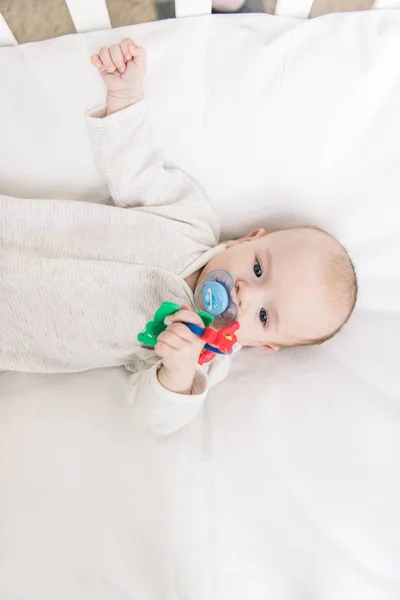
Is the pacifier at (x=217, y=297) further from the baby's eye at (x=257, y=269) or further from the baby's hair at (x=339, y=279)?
the baby's hair at (x=339, y=279)

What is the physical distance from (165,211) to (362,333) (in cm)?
42

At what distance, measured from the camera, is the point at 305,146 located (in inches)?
39.8

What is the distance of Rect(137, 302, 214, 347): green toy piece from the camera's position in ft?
2.60

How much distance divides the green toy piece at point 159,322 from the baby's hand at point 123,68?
0.36 metres

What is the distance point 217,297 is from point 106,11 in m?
0.50

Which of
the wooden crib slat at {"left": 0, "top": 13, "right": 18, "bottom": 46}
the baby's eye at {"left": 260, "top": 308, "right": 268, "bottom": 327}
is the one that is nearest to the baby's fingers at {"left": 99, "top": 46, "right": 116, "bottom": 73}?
the wooden crib slat at {"left": 0, "top": 13, "right": 18, "bottom": 46}

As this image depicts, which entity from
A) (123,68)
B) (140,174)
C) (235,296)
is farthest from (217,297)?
(123,68)

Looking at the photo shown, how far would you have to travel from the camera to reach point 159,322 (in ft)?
2.66

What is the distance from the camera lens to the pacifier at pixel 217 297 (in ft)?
2.82

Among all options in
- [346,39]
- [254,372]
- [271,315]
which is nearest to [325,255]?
[271,315]

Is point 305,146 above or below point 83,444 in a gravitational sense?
above

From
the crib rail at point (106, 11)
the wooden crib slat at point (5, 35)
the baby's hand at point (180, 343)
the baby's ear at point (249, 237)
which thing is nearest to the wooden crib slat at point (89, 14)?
the crib rail at point (106, 11)

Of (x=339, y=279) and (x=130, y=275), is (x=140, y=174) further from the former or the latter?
(x=339, y=279)

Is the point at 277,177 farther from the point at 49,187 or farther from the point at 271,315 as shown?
the point at 49,187
